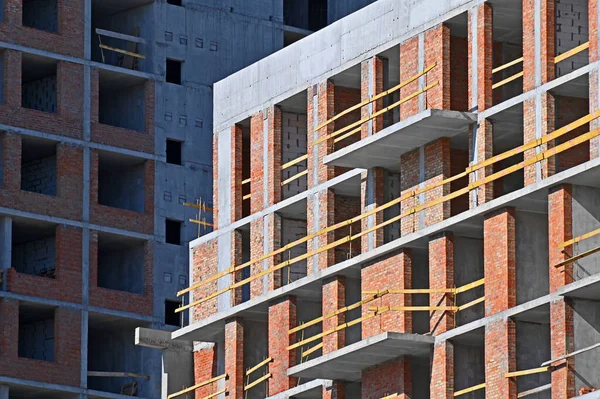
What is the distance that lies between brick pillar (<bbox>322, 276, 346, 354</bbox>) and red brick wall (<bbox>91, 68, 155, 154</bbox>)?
3409cm

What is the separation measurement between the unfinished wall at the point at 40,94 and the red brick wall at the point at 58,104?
103 centimetres

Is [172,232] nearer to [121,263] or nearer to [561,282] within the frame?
[121,263]

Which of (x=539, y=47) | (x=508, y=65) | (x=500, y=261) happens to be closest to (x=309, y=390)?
(x=500, y=261)

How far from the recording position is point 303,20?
376 feet

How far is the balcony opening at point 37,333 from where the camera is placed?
103 metres

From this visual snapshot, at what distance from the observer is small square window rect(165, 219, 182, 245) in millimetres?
106625

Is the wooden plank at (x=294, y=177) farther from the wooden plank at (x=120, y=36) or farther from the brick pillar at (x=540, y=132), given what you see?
the wooden plank at (x=120, y=36)

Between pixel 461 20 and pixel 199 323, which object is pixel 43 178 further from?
pixel 461 20

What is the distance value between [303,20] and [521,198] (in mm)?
50491

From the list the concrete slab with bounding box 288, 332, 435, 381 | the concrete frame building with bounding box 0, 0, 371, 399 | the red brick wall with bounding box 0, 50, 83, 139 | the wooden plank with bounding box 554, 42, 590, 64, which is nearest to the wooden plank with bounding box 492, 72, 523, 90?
the wooden plank with bounding box 554, 42, 590, 64

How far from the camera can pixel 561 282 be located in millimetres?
63812

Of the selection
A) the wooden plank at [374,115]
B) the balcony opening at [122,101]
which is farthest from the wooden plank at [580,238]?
the balcony opening at [122,101]

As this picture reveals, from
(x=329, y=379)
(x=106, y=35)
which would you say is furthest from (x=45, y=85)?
(x=329, y=379)

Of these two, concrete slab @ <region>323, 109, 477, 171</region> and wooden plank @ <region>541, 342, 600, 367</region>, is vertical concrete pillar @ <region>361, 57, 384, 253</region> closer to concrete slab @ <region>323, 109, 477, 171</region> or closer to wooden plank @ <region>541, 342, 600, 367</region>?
concrete slab @ <region>323, 109, 477, 171</region>
